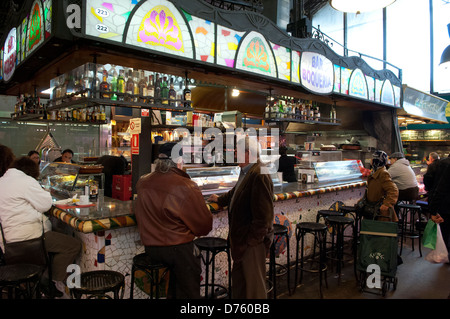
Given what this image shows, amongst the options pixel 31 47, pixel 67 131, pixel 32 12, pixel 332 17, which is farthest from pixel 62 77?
pixel 332 17

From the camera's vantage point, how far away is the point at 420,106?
33.0 feet

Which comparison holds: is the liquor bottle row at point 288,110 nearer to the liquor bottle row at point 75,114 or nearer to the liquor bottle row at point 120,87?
the liquor bottle row at point 120,87

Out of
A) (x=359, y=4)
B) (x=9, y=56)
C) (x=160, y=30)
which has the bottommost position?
(x=160, y=30)

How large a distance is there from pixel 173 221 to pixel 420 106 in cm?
1025

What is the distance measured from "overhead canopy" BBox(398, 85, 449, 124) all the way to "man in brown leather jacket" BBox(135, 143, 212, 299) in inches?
329

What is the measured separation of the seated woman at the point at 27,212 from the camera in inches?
106

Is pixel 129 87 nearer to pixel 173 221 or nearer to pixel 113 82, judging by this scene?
pixel 113 82

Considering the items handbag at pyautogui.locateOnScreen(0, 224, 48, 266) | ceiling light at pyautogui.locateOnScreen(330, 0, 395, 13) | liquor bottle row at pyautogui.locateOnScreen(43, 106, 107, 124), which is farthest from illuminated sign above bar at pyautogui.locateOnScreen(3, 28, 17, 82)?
ceiling light at pyautogui.locateOnScreen(330, 0, 395, 13)

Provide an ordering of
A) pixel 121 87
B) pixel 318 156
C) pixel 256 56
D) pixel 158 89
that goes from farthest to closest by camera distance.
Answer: pixel 318 156, pixel 256 56, pixel 158 89, pixel 121 87

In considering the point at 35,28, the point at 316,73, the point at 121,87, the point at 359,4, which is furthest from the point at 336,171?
the point at 35,28

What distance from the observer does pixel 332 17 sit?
14.9 m

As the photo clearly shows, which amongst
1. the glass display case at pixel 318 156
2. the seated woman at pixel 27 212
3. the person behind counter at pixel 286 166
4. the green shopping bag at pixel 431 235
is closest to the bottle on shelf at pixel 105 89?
the seated woman at pixel 27 212

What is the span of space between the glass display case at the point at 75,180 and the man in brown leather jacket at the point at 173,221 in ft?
4.43

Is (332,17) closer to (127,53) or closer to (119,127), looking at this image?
(119,127)
